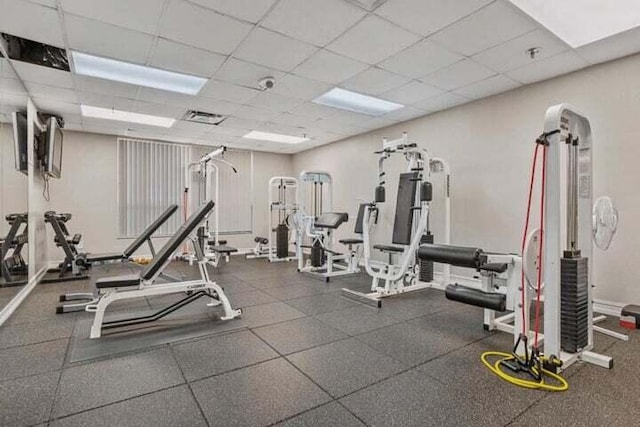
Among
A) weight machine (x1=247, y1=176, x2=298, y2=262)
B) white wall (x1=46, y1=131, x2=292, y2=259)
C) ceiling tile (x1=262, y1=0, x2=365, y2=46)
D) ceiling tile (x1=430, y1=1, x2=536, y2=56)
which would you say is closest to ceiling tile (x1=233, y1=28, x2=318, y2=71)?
ceiling tile (x1=262, y1=0, x2=365, y2=46)

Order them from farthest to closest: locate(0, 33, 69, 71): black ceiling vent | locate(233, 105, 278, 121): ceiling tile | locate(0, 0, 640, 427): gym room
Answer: locate(233, 105, 278, 121): ceiling tile, locate(0, 33, 69, 71): black ceiling vent, locate(0, 0, 640, 427): gym room

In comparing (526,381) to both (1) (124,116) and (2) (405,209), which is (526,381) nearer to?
(2) (405,209)

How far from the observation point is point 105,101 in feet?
15.3

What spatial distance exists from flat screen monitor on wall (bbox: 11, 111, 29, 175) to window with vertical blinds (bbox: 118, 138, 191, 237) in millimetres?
2721

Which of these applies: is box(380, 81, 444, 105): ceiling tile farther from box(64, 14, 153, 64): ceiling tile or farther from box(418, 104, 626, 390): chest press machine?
box(64, 14, 153, 64): ceiling tile

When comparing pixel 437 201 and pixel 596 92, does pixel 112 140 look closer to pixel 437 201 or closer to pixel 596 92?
pixel 437 201

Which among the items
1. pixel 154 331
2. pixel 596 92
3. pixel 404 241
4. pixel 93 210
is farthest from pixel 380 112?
pixel 93 210

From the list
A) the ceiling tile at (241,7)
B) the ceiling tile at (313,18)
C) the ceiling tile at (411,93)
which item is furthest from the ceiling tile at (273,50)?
the ceiling tile at (411,93)

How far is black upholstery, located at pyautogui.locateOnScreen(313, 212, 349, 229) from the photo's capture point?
211 inches

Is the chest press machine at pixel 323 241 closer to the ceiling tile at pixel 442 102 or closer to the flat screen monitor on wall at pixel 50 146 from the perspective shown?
the ceiling tile at pixel 442 102

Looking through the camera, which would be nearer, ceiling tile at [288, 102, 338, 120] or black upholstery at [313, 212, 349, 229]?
ceiling tile at [288, 102, 338, 120]

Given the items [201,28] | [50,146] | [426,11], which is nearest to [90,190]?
[50,146]

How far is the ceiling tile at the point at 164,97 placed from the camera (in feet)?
14.2

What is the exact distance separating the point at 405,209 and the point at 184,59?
306 cm
